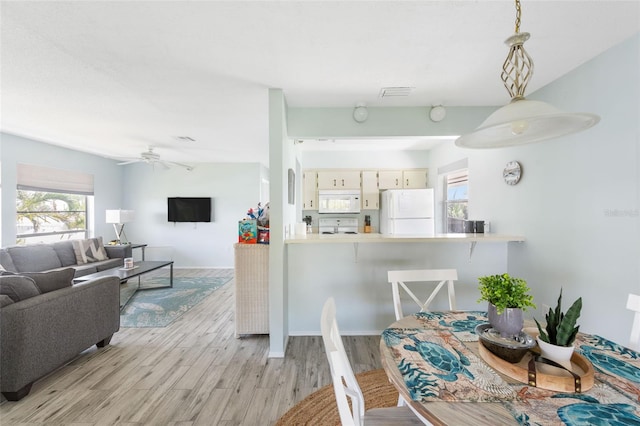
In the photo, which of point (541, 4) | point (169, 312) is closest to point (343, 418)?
point (541, 4)

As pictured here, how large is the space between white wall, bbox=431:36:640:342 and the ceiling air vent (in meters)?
1.29

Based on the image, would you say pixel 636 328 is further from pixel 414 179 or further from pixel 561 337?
pixel 414 179

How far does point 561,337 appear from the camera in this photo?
1.06m

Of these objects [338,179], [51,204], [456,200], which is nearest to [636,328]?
[456,200]

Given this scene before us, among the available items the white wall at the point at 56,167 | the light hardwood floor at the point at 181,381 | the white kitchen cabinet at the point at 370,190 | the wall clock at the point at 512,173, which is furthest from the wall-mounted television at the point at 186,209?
the wall clock at the point at 512,173

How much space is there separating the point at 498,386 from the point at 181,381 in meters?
2.27

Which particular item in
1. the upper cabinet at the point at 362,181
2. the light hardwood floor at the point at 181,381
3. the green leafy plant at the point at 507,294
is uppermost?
the upper cabinet at the point at 362,181

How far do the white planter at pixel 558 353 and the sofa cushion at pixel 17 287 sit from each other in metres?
3.27

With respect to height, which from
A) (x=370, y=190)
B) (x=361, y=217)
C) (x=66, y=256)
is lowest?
(x=66, y=256)

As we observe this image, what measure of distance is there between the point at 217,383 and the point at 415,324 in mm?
1672

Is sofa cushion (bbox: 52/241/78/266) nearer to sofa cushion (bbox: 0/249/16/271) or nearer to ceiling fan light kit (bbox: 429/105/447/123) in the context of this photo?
sofa cushion (bbox: 0/249/16/271)

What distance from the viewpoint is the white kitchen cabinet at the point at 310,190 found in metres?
5.23

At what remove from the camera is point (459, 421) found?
2.61 ft

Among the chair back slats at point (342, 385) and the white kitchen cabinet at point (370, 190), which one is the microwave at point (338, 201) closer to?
the white kitchen cabinet at point (370, 190)
